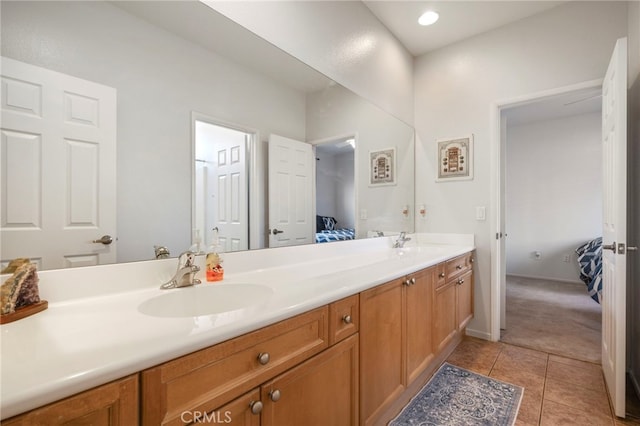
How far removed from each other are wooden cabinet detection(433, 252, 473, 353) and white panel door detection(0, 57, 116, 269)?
1798 mm

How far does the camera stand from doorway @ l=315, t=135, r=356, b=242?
1882mm

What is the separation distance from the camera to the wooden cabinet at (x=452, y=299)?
191cm

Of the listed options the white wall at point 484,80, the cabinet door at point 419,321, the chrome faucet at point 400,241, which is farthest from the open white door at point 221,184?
the white wall at point 484,80

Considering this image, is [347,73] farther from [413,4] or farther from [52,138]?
[52,138]

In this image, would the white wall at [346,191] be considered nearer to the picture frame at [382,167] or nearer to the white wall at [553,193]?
the picture frame at [382,167]

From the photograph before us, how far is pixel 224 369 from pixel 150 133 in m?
0.89

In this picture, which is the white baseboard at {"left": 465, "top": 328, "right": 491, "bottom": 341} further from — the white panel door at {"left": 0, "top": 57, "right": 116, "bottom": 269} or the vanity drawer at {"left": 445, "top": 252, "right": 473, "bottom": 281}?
the white panel door at {"left": 0, "top": 57, "right": 116, "bottom": 269}

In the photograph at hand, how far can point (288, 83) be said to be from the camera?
166 centimetres

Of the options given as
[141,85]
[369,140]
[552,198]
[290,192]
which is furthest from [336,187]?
[552,198]

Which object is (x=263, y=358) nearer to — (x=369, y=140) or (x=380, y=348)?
(x=380, y=348)

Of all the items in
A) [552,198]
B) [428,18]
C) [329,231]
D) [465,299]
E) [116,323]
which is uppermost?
[428,18]

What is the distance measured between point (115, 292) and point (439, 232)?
258 cm

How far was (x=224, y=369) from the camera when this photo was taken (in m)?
0.72

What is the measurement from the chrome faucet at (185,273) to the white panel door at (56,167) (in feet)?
0.69
